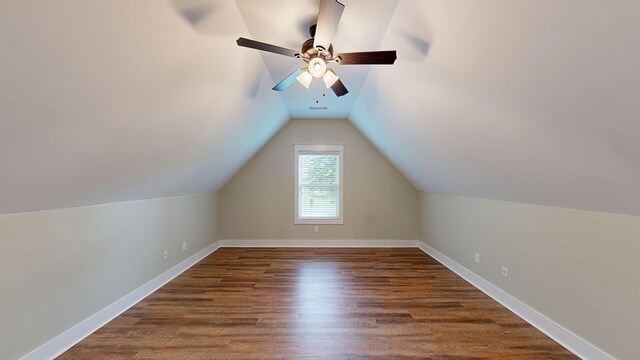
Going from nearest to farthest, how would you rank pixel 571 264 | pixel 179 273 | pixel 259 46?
pixel 259 46 < pixel 571 264 < pixel 179 273

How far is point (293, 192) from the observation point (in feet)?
19.2

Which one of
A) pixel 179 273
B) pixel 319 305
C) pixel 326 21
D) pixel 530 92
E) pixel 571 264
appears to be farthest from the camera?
pixel 179 273

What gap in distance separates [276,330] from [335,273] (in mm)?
1668

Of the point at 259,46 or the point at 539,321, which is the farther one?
the point at 539,321

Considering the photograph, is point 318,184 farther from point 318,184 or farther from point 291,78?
point 291,78

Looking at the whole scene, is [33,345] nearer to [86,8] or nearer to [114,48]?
[114,48]

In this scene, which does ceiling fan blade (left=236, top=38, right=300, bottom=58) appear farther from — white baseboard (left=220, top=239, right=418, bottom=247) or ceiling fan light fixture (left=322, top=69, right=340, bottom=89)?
white baseboard (left=220, top=239, right=418, bottom=247)

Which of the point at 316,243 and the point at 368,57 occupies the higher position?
the point at 368,57

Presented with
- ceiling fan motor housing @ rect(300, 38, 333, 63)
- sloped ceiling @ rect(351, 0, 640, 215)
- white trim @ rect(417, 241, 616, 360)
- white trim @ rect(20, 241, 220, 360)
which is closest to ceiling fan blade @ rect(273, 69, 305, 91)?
ceiling fan motor housing @ rect(300, 38, 333, 63)

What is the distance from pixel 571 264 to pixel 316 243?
13.4 feet

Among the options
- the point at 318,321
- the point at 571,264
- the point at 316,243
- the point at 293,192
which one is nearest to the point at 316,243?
the point at 316,243

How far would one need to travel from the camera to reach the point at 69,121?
5.49ft

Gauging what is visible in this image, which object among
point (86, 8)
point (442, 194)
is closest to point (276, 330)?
point (86, 8)

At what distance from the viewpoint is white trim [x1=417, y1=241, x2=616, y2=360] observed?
219 centimetres
